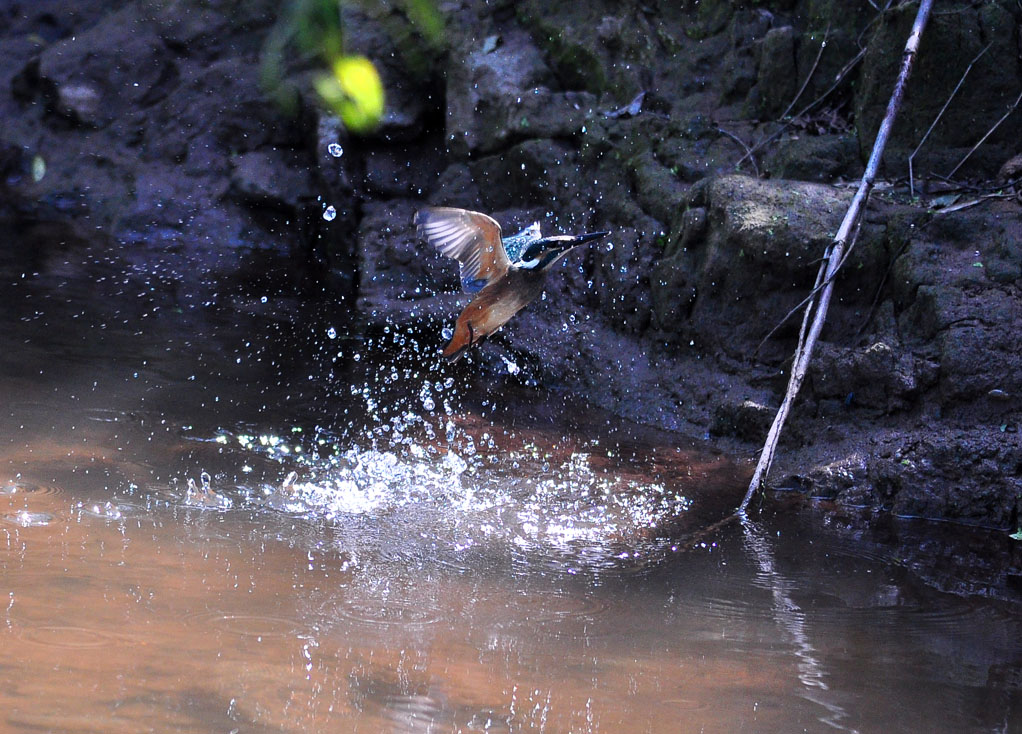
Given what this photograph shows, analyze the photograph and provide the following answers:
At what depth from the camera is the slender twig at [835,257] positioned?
4.57 m

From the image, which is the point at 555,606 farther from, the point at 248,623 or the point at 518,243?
the point at 518,243

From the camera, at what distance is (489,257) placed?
178 inches

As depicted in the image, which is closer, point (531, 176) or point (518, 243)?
point (518, 243)

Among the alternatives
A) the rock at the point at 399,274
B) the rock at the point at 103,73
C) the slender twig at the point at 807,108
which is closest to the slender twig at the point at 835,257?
the slender twig at the point at 807,108

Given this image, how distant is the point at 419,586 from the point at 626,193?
4321mm

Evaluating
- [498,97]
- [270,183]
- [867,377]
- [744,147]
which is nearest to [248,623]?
[867,377]

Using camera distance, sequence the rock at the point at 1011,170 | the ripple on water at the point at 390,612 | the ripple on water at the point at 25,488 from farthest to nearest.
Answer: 1. the rock at the point at 1011,170
2. the ripple on water at the point at 25,488
3. the ripple on water at the point at 390,612

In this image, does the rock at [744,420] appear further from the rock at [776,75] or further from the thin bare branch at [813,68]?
the rock at [776,75]

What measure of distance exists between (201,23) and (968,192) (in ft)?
27.4

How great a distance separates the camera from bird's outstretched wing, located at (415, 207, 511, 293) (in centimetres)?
428

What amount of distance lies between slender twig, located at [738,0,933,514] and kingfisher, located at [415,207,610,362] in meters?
1.16

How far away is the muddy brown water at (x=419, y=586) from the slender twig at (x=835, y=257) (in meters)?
0.27

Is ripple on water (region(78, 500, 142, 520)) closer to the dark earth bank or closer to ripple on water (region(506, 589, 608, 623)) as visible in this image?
ripple on water (region(506, 589, 608, 623))

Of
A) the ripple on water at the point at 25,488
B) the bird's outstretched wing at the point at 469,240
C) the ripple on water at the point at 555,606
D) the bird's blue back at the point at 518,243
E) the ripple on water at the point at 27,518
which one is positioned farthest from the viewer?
the bird's blue back at the point at 518,243
